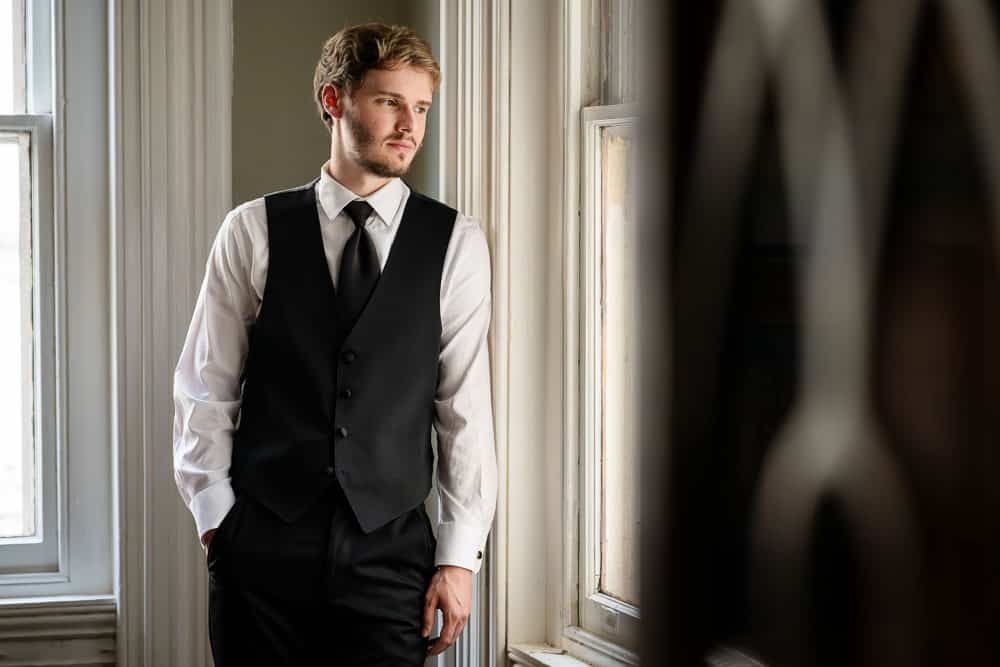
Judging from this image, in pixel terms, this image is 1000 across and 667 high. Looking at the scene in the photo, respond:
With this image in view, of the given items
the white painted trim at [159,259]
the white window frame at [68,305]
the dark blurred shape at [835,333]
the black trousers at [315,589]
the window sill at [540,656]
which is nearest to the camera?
the dark blurred shape at [835,333]

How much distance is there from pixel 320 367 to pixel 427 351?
0.54 ft

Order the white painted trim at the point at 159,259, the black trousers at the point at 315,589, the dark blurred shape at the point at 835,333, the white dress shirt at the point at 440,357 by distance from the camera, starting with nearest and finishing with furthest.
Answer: the dark blurred shape at the point at 835,333, the black trousers at the point at 315,589, the white dress shirt at the point at 440,357, the white painted trim at the point at 159,259

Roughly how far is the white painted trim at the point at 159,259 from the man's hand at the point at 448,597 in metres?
0.78

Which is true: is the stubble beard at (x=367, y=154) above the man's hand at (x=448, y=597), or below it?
above

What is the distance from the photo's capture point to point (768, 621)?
182mm

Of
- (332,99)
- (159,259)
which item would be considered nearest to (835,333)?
(332,99)

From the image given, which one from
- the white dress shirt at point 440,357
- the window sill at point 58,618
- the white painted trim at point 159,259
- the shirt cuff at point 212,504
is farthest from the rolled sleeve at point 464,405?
the window sill at point 58,618

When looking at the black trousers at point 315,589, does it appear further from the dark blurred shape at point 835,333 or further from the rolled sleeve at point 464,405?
the dark blurred shape at point 835,333

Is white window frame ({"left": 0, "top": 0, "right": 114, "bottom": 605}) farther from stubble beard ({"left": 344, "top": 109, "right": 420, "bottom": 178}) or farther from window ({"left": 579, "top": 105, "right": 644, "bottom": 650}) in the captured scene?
window ({"left": 579, "top": 105, "right": 644, "bottom": 650})

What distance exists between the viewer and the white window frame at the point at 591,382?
1837mm

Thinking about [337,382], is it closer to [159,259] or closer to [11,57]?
[159,259]

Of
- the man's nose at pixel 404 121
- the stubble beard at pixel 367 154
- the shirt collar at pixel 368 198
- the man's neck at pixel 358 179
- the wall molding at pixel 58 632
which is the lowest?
the wall molding at pixel 58 632

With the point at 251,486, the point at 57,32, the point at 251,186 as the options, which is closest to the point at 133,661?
the point at 251,486

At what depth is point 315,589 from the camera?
1.57 m
